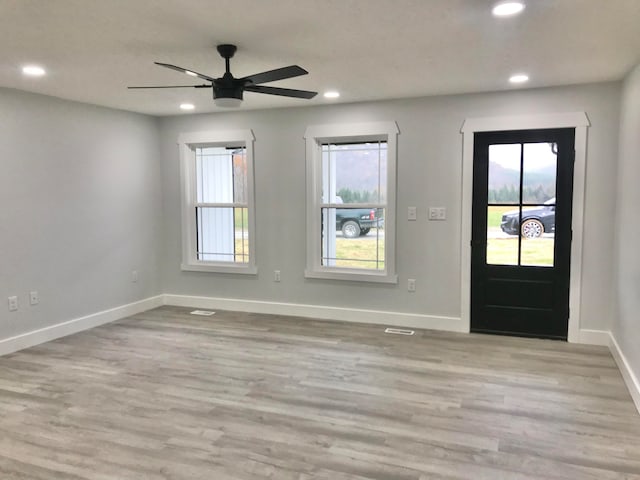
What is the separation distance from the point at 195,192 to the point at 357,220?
209 cm

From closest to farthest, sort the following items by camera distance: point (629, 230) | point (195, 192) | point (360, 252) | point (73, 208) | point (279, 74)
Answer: point (279, 74) → point (629, 230) → point (73, 208) → point (360, 252) → point (195, 192)

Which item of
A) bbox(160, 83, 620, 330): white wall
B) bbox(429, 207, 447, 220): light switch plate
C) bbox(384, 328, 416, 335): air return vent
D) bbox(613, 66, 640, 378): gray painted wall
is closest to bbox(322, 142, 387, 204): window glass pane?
bbox(160, 83, 620, 330): white wall

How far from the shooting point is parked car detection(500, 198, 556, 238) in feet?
14.4

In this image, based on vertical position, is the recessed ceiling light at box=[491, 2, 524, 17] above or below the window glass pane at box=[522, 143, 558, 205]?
above

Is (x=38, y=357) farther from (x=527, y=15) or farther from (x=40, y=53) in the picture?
(x=527, y=15)

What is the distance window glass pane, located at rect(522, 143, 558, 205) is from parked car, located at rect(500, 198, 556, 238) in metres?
0.08

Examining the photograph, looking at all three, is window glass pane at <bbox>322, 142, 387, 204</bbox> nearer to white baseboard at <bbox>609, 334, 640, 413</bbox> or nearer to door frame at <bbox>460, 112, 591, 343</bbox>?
door frame at <bbox>460, 112, 591, 343</bbox>

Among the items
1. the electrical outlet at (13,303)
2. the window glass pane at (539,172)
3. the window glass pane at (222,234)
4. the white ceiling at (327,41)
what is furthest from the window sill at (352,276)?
the electrical outlet at (13,303)

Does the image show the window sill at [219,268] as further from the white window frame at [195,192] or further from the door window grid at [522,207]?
the door window grid at [522,207]

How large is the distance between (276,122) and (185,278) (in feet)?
7.29

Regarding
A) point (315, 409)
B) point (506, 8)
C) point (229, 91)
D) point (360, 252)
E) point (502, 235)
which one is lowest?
point (315, 409)

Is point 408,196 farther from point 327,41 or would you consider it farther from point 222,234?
point 222,234

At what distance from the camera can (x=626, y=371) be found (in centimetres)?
345

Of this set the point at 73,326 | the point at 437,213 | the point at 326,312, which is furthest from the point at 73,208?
the point at 437,213
